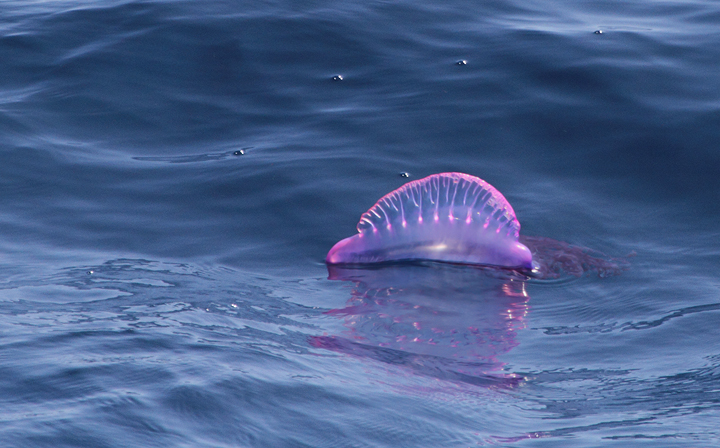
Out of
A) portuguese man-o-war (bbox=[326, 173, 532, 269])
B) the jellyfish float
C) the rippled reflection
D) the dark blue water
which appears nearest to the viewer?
the dark blue water

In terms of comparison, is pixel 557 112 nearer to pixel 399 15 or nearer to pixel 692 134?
pixel 692 134

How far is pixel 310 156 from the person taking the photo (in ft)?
14.9

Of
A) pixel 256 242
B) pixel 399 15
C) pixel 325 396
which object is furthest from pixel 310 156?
pixel 325 396

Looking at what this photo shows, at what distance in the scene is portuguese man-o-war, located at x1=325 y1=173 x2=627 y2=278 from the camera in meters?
3.51

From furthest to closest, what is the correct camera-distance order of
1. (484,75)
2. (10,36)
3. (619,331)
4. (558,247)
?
(10,36) → (484,75) → (558,247) → (619,331)

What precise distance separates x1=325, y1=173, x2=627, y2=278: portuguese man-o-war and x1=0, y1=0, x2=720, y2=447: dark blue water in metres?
0.08

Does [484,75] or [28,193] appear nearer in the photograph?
[28,193]

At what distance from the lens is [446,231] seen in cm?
357

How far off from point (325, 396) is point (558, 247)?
189 cm

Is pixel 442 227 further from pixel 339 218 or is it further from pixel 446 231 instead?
pixel 339 218

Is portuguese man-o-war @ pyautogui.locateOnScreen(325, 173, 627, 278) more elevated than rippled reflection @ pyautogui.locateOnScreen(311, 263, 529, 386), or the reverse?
portuguese man-o-war @ pyautogui.locateOnScreen(325, 173, 627, 278)

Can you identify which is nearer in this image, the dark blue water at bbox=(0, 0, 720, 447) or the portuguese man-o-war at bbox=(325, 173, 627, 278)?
the dark blue water at bbox=(0, 0, 720, 447)

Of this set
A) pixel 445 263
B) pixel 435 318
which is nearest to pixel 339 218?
pixel 445 263

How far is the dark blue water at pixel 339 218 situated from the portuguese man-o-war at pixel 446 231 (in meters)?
0.08
